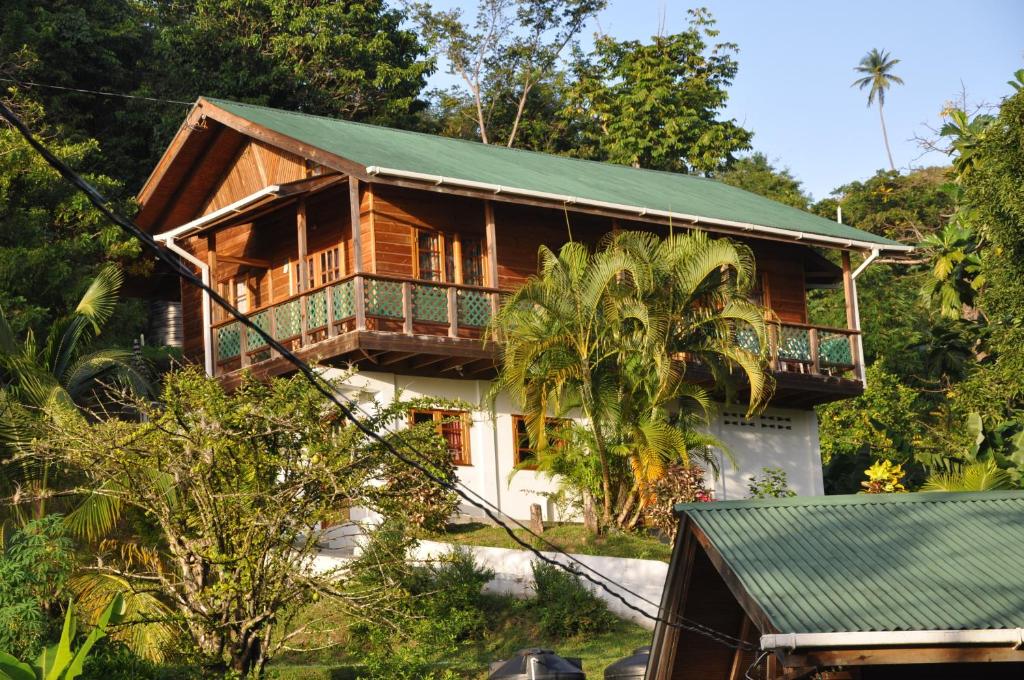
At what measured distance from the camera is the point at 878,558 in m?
11.4

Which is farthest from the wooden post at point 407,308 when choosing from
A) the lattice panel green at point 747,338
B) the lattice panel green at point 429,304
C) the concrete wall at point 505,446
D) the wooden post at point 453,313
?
the lattice panel green at point 747,338

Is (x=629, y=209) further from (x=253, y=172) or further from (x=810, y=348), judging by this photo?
(x=253, y=172)

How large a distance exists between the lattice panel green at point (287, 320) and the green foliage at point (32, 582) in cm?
824

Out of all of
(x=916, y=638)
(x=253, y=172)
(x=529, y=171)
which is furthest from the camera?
(x=529, y=171)

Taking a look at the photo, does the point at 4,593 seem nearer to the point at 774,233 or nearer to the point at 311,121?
the point at 311,121

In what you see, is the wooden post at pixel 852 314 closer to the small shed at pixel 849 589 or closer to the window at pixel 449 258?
the window at pixel 449 258

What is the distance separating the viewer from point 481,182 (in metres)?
23.2

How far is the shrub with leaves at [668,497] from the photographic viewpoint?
21.9 meters

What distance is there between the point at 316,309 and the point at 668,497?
5957mm

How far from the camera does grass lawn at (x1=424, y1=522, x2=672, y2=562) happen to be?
69.2 ft

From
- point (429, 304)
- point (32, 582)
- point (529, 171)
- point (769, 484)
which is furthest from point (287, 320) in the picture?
point (32, 582)

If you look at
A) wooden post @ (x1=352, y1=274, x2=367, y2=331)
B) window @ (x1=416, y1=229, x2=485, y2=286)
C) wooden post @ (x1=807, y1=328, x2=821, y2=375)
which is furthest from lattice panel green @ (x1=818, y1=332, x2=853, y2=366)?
wooden post @ (x1=352, y1=274, x2=367, y2=331)

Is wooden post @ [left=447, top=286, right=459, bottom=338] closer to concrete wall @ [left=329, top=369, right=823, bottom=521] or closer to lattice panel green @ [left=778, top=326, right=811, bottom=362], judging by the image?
concrete wall @ [left=329, top=369, right=823, bottom=521]

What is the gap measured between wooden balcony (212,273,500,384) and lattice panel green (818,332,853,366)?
21.8 ft
